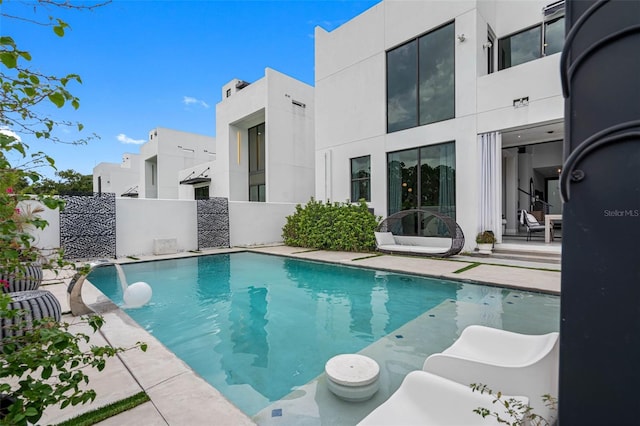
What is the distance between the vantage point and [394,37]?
35.1ft

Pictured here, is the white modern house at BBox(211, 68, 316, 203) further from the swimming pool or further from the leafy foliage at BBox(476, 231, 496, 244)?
the leafy foliage at BBox(476, 231, 496, 244)

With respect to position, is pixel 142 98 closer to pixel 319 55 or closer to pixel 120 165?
pixel 319 55

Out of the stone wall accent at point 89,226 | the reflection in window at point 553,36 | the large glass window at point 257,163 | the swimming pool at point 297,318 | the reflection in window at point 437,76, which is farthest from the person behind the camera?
the large glass window at point 257,163

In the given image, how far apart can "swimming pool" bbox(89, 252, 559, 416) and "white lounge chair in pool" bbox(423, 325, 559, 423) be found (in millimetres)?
991

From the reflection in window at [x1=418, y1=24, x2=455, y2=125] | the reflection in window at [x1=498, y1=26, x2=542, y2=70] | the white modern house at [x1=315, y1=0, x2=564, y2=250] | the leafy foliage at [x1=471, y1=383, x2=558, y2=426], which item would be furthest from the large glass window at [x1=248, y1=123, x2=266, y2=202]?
the leafy foliage at [x1=471, y1=383, x2=558, y2=426]

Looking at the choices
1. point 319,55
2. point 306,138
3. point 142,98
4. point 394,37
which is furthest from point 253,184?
point 394,37

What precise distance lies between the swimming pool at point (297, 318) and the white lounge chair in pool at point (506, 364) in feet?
3.25

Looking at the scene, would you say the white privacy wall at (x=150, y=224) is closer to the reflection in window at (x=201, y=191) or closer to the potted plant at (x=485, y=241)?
the potted plant at (x=485, y=241)

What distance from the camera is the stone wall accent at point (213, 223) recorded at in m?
11.7

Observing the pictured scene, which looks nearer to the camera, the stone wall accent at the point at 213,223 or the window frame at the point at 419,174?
the window frame at the point at 419,174

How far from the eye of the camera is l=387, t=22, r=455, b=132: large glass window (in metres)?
9.53

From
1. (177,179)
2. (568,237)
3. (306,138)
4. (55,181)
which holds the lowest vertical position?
(568,237)

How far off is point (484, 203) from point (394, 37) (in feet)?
21.5
